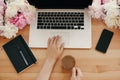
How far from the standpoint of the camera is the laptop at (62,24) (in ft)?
4.31

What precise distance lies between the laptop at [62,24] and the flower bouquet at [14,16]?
0.14 feet

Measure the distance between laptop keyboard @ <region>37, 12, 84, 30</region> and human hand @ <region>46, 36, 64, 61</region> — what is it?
74 mm

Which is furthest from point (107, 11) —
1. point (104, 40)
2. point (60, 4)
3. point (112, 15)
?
point (60, 4)

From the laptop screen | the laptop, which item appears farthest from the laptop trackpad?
the laptop screen

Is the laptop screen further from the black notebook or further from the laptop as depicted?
the black notebook

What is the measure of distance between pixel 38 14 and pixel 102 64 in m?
0.46

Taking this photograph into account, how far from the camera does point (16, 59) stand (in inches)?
52.2

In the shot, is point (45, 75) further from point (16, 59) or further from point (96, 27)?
point (96, 27)

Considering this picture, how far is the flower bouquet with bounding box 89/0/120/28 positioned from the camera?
132cm

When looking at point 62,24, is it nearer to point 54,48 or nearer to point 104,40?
point 54,48

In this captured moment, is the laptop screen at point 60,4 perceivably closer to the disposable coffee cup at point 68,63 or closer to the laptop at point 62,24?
the laptop at point 62,24

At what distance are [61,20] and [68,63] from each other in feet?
0.82

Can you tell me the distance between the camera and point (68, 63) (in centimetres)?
127

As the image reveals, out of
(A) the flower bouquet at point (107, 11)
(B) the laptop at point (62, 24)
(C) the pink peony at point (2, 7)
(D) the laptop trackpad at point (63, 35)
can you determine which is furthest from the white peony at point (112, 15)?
(C) the pink peony at point (2, 7)
